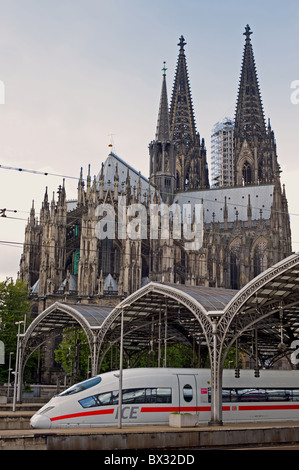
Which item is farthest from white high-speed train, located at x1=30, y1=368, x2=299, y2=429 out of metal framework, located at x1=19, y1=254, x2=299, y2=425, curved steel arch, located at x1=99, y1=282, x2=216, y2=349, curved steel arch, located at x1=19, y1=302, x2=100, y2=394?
curved steel arch, located at x1=19, y1=302, x2=100, y2=394

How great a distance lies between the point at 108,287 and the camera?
238 feet

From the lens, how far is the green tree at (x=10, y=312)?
2272 inches

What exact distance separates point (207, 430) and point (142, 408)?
4.83 metres

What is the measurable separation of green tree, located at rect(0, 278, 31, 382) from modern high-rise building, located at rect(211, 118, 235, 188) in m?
70.0

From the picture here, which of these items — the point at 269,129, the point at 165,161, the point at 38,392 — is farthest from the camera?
the point at 269,129

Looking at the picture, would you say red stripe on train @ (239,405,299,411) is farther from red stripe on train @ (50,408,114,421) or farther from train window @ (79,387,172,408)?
red stripe on train @ (50,408,114,421)

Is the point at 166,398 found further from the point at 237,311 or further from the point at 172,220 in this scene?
the point at 172,220

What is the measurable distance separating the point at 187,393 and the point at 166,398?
1.24 m

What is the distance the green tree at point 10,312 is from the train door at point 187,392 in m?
30.9

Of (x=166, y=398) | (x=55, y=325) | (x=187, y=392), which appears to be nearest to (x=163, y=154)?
(x=55, y=325)

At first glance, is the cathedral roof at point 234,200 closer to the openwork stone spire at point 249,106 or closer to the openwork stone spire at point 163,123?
the openwork stone spire at point 163,123
